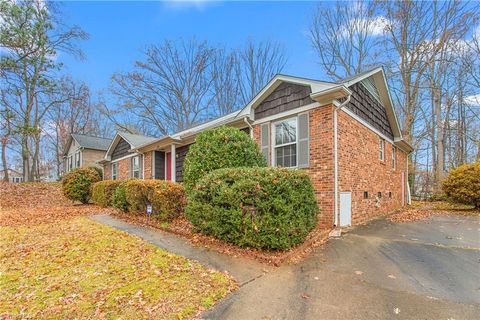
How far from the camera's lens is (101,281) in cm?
365

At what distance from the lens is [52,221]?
8.52 metres

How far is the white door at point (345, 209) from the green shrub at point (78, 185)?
1291cm

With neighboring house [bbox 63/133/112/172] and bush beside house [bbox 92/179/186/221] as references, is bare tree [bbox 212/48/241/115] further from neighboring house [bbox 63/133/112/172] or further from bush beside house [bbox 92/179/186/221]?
bush beside house [bbox 92/179/186/221]

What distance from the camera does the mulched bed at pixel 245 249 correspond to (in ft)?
15.1

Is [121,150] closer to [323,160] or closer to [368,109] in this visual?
[323,160]

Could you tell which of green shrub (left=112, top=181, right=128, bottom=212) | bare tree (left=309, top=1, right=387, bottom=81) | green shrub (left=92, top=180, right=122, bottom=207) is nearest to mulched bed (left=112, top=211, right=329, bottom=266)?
green shrub (left=112, top=181, right=128, bottom=212)

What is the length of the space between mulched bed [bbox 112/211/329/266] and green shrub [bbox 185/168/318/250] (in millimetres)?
135

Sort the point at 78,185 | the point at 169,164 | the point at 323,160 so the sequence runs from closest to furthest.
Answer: the point at 323,160
the point at 78,185
the point at 169,164

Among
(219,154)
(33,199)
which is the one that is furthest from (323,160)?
(33,199)

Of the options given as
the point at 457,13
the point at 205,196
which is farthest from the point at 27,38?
the point at 457,13

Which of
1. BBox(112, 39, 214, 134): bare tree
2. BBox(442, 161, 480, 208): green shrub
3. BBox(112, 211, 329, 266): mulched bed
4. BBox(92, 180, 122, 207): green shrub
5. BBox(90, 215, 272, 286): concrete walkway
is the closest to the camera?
BBox(90, 215, 272, 286): concrete walkway

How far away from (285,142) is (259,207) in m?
3.99

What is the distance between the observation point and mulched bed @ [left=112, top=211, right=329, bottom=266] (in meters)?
4.61

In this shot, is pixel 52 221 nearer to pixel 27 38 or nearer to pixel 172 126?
pixel 27 38
